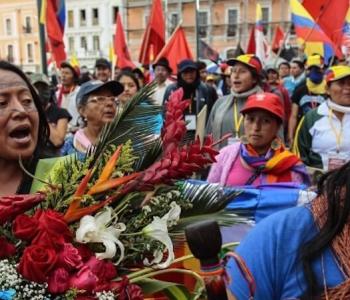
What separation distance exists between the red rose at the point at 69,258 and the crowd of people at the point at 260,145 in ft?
1.17

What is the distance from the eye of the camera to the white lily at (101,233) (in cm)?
150

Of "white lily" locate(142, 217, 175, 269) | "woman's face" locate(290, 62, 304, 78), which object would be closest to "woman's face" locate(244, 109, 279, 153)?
"white lily" locate(142, 217, 175, 269)

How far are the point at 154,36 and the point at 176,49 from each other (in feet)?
2.18

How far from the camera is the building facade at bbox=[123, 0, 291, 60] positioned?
56750 mm

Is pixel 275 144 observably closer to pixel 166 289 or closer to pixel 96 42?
pixel 166 289

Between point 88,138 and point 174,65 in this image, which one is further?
point 174,65

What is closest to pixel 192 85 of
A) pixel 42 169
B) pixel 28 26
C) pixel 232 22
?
pixel 42 169

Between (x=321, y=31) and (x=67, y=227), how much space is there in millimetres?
7551

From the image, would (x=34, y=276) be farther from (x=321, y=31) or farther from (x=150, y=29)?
(x=150, y=29)

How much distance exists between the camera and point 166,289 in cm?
175

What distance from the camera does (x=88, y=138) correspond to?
4.34 metres

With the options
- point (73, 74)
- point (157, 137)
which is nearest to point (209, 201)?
point (157, 137)

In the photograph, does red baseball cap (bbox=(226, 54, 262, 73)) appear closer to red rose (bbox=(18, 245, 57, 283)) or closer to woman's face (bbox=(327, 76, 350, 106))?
woman's face (bbox=(327, 76, 350, 106))

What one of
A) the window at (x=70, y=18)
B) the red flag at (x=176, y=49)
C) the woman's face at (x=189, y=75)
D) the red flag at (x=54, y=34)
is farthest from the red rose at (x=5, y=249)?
the window at (x=70, y=18)
